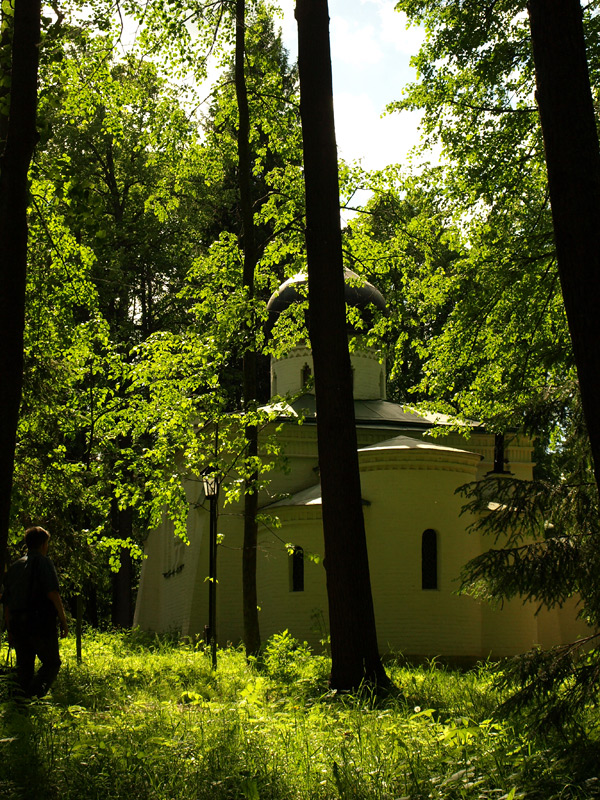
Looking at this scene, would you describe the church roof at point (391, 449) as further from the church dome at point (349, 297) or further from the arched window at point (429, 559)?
the church dome at point (349, 297)

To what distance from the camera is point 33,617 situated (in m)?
7.34

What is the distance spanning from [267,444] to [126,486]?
243cm

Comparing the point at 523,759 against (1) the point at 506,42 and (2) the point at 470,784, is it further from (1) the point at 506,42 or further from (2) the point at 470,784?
(1) the point at 506,42

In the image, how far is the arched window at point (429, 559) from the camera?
62.6ft

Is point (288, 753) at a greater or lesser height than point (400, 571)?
greater

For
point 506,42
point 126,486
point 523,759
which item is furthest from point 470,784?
point 126,486

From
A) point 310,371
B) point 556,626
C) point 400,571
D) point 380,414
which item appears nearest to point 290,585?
point 400,571

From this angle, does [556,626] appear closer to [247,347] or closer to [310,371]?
[310,371]

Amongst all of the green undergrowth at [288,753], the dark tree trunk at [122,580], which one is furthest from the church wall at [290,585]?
the green undergrowth at [288,753]

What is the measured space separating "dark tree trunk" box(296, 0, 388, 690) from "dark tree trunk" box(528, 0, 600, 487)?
3.27 m

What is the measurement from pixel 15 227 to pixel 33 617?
3343 mm

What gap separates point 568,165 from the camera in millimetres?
5348

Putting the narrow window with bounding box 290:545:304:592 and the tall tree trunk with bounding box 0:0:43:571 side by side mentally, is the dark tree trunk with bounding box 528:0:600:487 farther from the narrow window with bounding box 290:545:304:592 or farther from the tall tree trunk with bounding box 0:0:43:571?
the narrow window with bounding box 290:545:304:592

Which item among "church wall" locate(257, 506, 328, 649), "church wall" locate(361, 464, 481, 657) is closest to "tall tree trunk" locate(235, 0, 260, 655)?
"church wall" locate(257, 506, 328, 649)
